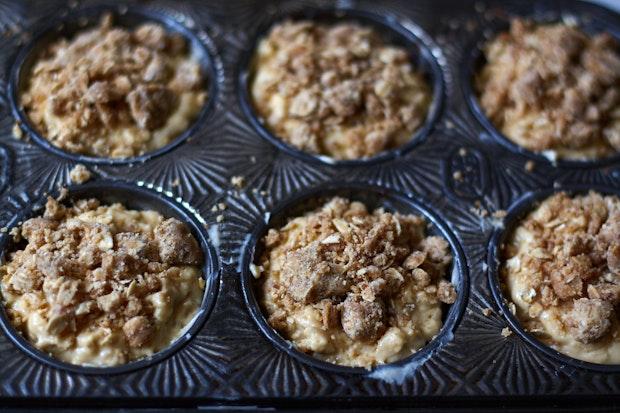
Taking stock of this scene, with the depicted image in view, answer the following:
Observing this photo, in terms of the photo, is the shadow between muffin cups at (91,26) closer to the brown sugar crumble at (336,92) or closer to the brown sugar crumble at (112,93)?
the brown sugar crumble at (112,93)

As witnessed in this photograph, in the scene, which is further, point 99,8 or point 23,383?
point 99,8

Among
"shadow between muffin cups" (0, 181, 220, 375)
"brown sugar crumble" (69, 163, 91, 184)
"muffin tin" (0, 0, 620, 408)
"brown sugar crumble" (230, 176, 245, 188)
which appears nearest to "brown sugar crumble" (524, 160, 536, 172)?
"muffin tin" (0, 0, 620, 408)

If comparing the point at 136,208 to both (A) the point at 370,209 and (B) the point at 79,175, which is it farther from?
(A) the point at 370,209

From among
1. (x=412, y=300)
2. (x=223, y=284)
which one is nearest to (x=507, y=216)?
(x=412, y=300)

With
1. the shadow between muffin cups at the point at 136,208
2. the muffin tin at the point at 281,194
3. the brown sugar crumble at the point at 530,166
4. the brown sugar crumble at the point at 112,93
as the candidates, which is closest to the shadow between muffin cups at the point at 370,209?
the muffin tin at the point at 281,194

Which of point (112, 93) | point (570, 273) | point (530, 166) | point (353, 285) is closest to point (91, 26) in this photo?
point (112, 93)

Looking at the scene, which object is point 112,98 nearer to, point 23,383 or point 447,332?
point 23,383

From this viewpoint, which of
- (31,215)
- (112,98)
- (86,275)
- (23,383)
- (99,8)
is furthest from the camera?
(99,8)
